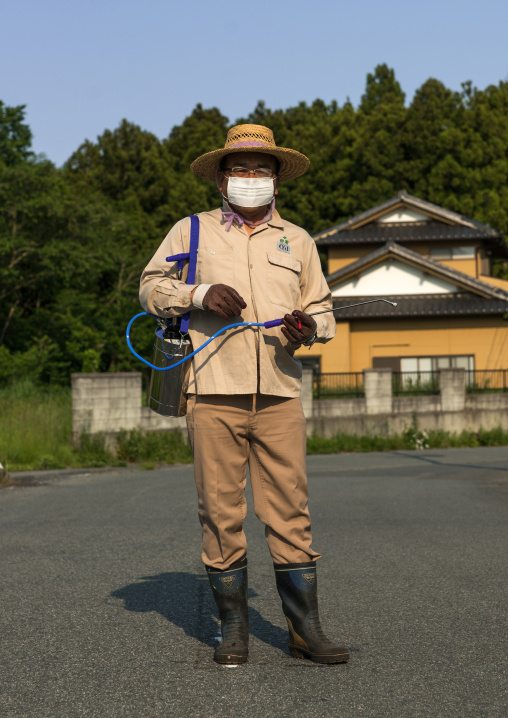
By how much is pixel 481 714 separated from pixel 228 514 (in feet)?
4.08

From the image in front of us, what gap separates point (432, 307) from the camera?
104 ft

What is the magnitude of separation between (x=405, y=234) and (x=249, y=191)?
109 feet

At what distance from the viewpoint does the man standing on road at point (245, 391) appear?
352 cm

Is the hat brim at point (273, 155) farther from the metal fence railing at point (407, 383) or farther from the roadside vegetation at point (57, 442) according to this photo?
the metal fence railing at point (407, 383)

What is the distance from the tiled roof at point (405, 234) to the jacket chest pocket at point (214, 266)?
106 feet

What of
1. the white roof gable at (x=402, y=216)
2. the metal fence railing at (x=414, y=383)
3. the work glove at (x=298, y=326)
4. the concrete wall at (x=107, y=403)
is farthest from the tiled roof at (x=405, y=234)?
the work glove at (x=298, y=326)

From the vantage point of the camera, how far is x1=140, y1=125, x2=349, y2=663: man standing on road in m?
3.52

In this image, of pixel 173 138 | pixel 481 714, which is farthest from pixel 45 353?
pixel 173 138

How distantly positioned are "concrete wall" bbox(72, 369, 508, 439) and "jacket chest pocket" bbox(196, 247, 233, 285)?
11.8 metres

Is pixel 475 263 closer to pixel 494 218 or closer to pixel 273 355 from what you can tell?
pixel 494 218

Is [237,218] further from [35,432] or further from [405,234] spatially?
[405,234]

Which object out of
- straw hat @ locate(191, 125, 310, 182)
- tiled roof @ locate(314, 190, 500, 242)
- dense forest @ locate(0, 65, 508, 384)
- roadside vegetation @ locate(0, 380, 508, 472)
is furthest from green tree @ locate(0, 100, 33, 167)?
straw hat @ locate(191, 125, 310, 182)

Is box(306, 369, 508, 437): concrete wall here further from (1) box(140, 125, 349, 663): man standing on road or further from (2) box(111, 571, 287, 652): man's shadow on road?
(1) box(140, 125, 349, 663): man standing on road

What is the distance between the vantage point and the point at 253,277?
366cm
